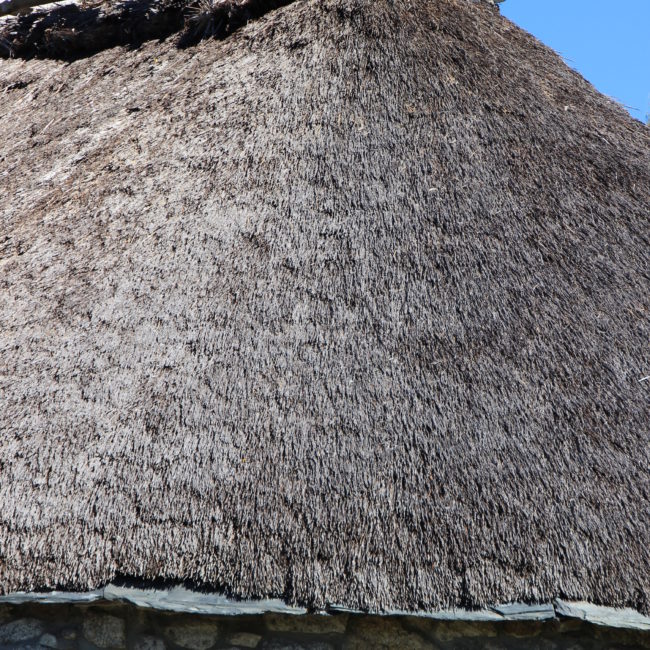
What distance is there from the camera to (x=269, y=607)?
2383 mm

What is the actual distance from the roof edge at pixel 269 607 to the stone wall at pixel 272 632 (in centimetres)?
20

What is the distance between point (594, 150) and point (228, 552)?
2.70 meters

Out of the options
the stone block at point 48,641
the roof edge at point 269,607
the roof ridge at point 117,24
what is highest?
the roof ridge at point 117,24

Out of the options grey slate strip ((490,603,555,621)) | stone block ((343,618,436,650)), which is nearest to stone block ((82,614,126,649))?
stone block ((343,618,436,650))

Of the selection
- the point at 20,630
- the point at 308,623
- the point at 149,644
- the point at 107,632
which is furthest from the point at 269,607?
the point at 20,630

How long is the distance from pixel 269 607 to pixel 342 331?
1.12m

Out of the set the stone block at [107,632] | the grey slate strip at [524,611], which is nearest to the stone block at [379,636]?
the grey slate strip at [524,611]

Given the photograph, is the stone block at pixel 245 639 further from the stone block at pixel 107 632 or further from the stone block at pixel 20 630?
the stone block at pixel 20 630

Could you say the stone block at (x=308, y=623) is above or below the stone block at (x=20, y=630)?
above

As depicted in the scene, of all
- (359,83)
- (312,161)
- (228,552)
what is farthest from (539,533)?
(359,83)

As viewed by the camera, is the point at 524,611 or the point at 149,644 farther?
the point at 149,644

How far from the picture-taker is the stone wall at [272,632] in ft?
8.34

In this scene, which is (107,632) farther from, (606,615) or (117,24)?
(117,24)

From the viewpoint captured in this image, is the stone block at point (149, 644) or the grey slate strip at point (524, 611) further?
the stone block at point (149, 644)
